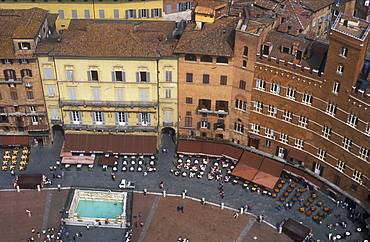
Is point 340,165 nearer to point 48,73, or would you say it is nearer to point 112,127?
point 112,127

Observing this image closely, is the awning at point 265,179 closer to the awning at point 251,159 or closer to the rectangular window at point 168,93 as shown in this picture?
the awning at point 251,159

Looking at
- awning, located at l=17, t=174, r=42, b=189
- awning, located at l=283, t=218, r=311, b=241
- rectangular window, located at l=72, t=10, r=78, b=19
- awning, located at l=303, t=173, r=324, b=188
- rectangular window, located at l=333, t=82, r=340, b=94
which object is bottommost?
awning, located at l=283, t=218, r=311, b=241

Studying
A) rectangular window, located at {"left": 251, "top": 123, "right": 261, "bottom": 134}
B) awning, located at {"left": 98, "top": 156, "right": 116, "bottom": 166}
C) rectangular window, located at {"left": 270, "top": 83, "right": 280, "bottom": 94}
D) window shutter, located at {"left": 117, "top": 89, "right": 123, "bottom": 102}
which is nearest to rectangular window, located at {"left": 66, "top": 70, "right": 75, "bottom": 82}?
window shutter, located at {"left": 117, "top": 89, "right": 123, "bottom": 102}

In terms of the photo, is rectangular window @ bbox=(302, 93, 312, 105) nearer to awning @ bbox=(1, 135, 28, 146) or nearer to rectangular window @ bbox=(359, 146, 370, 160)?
rectangular window @ bbox=(359, 146, 370, 160)

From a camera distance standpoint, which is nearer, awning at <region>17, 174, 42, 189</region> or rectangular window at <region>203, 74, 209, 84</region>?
rectangular window at <region>203, 74, 209, 84</region>

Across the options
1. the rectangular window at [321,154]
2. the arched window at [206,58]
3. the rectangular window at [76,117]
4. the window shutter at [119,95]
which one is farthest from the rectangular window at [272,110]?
the rectangular window at [76,117]

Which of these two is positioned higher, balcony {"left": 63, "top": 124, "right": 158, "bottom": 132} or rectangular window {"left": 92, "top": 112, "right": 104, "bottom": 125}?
rectangular window {"left": 92, "top": 112, "right": 104, "bottom": 125}
